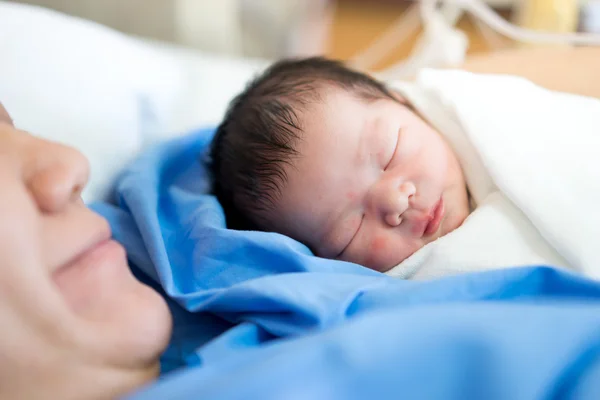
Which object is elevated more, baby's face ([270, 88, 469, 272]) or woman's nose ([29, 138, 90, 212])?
woman's nose ([29, 138, 90, 212])

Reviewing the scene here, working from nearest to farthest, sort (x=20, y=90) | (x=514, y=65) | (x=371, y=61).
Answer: (x=20, y=90) < (x=514, y=65) < (x=371, y=61)

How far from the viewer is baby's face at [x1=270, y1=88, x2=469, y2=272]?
0.79 meters

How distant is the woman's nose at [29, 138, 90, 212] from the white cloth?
436 millimetres

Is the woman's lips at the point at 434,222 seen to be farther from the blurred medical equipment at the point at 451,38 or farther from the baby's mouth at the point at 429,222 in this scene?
the blurred medical equipment at the point at 451,38

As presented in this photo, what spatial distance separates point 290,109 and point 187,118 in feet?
1.32

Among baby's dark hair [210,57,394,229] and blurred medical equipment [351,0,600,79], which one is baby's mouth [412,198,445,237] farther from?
blurred medical equipment [351,0,600,79]

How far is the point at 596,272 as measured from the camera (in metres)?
0.65

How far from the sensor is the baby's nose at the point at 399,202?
76 centimetres

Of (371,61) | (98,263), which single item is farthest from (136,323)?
(371,61)

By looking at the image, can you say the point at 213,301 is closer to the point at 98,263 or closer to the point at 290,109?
the point at 98,263

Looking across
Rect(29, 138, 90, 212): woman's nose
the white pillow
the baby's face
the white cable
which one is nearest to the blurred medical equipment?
the white cable

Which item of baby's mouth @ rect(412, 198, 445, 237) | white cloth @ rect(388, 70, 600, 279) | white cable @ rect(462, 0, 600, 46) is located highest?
white cable @ rect(462, 0, 600, 46)

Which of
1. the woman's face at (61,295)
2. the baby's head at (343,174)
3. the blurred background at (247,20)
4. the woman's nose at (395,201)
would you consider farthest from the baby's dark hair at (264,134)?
the blurred background at (247,20)

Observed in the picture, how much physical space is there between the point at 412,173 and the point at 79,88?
0.58 metres
